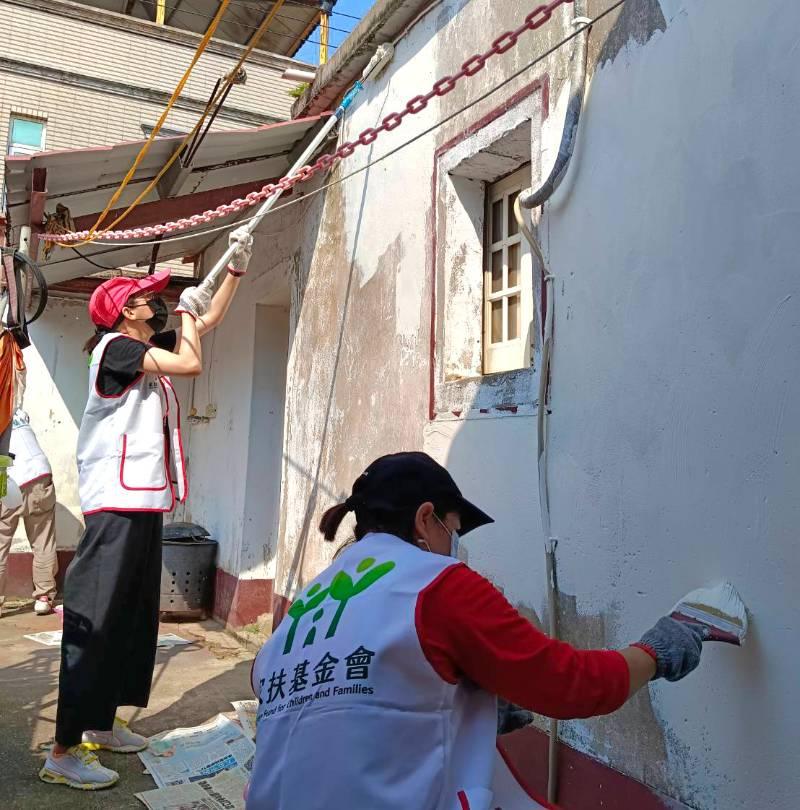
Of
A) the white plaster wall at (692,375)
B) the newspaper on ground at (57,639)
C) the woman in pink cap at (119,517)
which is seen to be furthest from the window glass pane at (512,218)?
the newspaper on ground at (57,639)

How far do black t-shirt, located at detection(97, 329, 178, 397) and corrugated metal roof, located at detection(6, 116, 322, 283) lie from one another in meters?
1.71

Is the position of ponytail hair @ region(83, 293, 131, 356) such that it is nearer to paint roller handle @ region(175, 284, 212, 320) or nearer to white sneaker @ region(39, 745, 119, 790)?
paint roller handle @ region(175, 284, 212, 320)

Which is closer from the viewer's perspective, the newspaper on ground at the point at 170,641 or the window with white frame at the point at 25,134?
the newspaper on ground at the point at 170,641

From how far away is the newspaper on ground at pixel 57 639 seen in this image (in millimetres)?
5668

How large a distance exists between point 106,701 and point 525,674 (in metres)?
2.31

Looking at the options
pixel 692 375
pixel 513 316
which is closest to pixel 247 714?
pixel 513 316

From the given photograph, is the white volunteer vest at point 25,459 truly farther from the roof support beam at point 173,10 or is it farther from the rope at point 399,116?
the roof support beam at point 173,10

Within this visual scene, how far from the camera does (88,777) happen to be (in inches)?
124

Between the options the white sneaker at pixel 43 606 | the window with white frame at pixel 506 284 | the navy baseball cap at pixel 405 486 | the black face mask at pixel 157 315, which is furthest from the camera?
the white sneaker at pixel 43 606

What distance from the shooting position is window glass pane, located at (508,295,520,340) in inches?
136

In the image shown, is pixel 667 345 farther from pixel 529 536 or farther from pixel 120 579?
pixel 120 579

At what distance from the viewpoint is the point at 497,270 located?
361 centimetres

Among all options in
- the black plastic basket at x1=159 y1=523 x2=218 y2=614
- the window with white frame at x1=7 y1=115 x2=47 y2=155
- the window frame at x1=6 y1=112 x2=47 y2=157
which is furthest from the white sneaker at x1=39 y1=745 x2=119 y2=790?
the window with white frame at x1=7 y1=115 x2=47 y2=155

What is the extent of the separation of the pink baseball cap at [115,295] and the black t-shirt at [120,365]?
6.9 inches
